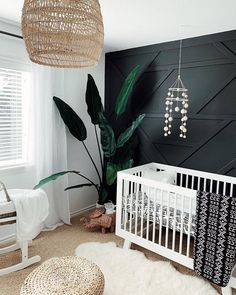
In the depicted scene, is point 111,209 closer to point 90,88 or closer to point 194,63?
point 90,88

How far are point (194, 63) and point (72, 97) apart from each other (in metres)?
1.52

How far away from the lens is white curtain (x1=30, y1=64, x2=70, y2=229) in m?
2.91

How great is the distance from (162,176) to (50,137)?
4.39 feet

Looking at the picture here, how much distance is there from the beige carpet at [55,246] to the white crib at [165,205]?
0.70ft

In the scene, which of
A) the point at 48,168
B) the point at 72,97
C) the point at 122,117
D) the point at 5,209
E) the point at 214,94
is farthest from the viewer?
the point at 122,117

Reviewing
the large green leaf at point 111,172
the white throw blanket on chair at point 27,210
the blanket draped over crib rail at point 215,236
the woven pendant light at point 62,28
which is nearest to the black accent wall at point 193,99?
the large green leaf at point 111,172

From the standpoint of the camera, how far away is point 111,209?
10.6 ft

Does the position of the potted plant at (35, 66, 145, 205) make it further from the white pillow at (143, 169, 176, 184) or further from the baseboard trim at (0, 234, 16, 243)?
the baseboard trim at (0, 234, 16, 243)

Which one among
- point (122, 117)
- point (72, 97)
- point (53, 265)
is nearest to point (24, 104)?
point (72, 97)

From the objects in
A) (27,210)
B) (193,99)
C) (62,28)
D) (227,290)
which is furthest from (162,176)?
(62,28)

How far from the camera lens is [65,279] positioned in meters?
1.62

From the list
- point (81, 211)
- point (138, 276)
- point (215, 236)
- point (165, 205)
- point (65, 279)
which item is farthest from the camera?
point (81, 211)

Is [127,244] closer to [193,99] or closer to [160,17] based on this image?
[193,99]

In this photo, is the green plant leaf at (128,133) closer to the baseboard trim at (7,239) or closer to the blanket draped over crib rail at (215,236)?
the blanket draped over crib rail at (215,236)
